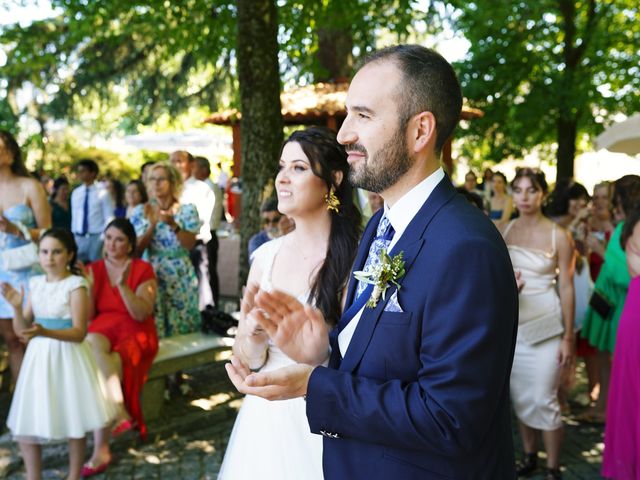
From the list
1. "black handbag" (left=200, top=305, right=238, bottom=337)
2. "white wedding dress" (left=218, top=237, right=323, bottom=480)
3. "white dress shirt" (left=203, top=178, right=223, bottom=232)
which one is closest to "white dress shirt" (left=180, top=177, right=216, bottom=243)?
"white dress shirt" (left=203, top=178, right=223, bottom=232)

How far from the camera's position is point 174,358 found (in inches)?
251

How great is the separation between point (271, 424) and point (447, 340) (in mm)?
1655

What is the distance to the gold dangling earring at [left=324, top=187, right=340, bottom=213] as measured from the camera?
127 inches

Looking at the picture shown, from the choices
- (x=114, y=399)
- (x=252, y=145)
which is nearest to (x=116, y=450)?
(x=114, y=399)

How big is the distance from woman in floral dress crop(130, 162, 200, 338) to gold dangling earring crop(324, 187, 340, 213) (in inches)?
150

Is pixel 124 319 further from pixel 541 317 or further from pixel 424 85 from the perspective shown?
pixel 424 85

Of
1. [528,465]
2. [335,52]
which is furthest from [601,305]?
[335,52]

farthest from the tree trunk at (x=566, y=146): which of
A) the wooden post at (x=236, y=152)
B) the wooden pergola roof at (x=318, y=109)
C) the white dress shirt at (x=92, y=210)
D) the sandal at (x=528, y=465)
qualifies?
the sandal at (x=528, y=465)

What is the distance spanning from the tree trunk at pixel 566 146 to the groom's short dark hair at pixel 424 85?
15920mm

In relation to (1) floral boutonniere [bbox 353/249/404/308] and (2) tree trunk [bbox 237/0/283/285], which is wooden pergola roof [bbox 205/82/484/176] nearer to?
(2) tree trunk [bbox 237/0/283/285]

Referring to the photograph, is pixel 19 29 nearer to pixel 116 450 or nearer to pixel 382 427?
pixel 116 450

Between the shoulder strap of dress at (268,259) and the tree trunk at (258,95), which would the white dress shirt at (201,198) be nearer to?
the tree trunk at (258,95)

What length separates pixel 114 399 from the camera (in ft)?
17.6

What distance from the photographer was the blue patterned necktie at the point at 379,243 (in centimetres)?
198
